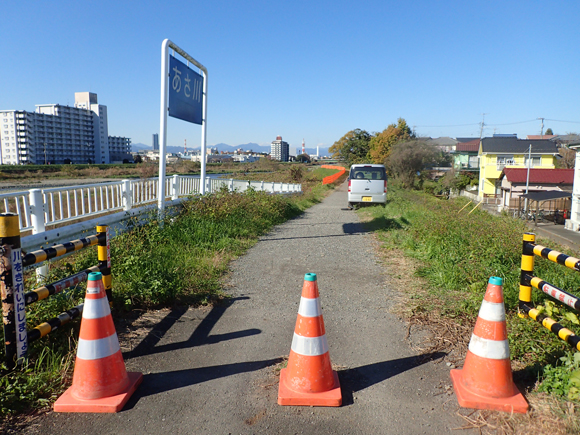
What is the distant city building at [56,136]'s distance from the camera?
334 feet

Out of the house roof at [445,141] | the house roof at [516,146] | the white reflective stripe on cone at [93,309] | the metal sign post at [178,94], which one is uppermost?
the house roof at [445,141]

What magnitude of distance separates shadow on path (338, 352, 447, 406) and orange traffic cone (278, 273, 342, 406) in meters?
0.12

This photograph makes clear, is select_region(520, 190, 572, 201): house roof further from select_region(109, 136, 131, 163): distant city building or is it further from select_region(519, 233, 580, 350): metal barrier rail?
select_region(109, 136, 131, 163): distant city building

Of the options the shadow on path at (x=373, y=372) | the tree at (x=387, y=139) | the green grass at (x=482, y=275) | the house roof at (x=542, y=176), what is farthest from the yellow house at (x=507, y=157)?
the shadow on path at (x=373, y=372)

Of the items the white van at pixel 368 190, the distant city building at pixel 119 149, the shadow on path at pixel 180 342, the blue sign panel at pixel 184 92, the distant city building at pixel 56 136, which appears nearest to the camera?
the shadow on path at pixel 180 342

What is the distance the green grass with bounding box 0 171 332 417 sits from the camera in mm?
2832

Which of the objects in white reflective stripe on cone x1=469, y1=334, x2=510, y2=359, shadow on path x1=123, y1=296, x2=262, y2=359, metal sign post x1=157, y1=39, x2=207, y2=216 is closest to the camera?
white reflective stripe on cone x1=469, y1=334, x2=510, y2=359

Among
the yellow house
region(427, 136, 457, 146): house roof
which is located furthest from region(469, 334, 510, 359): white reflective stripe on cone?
region(427, 136, 457, 146): house roof

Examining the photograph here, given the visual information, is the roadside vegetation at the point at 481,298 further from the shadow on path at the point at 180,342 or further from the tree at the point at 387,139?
the tree at the point at 387,139

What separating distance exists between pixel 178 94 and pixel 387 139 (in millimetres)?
55675

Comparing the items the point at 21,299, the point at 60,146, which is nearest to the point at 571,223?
the point at 21,299

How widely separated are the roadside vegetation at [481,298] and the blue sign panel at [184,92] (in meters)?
5.25

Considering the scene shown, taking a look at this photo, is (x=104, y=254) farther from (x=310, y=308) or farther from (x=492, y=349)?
(x=492, y=349)

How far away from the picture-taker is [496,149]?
54.0m
